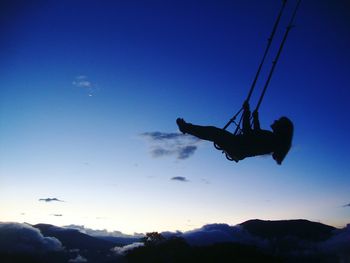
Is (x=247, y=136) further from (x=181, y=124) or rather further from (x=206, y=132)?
(x=181, y=124)

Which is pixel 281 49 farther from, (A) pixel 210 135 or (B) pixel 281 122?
(A) pixel 210 135

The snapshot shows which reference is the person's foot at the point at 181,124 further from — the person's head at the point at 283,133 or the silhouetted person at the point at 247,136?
the person's head at the point at 283,133

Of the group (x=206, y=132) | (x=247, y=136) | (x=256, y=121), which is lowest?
(x=247, y=136)

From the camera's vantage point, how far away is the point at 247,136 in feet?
25.6

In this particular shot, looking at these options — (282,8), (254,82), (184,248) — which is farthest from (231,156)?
(184,248)

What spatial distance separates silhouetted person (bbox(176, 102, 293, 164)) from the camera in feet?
25.7

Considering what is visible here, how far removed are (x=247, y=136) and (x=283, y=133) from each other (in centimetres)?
87

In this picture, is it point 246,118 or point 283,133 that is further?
point 283,133

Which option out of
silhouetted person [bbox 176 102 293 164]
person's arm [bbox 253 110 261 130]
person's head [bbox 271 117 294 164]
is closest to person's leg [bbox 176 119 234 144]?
silhouetted person [bbox 176 102 293 164]

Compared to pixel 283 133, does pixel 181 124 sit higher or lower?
higher

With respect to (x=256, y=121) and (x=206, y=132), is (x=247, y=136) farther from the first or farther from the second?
(x=206, y=132)

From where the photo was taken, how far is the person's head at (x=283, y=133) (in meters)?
7.96

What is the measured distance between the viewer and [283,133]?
7.96 meters

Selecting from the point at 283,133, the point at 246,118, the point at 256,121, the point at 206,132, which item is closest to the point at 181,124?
the point at 206,132
